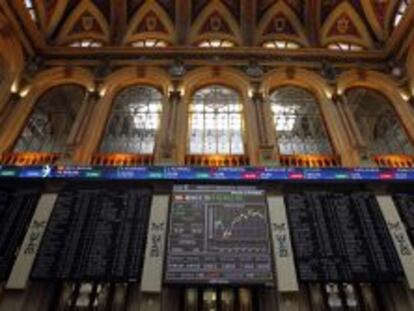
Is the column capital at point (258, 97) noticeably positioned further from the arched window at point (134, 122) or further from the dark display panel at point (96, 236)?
the dark display panel at point (96, 236)

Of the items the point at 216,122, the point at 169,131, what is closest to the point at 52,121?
the point at 169,131

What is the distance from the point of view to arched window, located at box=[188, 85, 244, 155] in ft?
41.0

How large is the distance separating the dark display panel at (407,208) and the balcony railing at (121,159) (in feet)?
21.8

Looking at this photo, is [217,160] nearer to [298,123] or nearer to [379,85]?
[298,123]

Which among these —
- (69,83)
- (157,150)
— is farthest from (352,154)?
(69,83)

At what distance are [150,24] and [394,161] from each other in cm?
1073

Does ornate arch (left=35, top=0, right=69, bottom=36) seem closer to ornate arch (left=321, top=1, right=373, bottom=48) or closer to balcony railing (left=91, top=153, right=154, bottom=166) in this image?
balcony railing (left=91, top=153, right=154, bottom=166)

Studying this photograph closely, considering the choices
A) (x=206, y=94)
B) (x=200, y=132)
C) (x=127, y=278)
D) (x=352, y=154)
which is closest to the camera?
(x=127, y=278)

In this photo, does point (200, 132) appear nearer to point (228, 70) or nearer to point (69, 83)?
point (228, 70)

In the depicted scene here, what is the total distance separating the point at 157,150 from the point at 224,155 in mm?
1979

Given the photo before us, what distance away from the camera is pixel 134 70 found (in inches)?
572

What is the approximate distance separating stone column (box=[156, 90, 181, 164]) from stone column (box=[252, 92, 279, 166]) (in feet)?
8.24

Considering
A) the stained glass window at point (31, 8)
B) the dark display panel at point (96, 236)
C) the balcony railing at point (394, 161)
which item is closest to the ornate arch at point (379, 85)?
the balcony railing at point (394, 161)

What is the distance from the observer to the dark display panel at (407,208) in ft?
31.9
